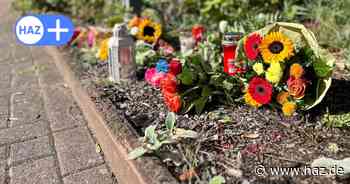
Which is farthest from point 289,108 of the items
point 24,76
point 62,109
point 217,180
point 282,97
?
point 24,76

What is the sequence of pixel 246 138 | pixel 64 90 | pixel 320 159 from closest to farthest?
pixel 320 159, pixel 246 138, pixel 64 90

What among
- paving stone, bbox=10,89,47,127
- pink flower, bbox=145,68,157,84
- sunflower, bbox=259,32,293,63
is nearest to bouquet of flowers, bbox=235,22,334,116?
sunflower, bbox=259,32,293,63

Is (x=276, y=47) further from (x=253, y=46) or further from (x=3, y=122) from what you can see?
(x=3, y=122)

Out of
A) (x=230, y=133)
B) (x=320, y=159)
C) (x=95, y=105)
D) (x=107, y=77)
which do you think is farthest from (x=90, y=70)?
(x=320, y=159)

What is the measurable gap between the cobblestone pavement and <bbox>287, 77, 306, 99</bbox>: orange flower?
854 millimetres

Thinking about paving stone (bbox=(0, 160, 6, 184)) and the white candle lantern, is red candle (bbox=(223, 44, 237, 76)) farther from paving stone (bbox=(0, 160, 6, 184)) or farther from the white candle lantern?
paving stone (bbox=(0, 160, 6, 184))

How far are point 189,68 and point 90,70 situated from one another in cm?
90

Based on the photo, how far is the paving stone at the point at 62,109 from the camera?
91.9 inches

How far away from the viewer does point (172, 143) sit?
162 cm

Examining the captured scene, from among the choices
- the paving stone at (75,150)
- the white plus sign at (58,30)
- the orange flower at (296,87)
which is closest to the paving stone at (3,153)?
the paving stone at (75,150)

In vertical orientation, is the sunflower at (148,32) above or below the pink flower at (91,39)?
above

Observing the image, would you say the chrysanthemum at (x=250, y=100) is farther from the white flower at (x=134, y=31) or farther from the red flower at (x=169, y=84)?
the white flower at (x=134, y=31)

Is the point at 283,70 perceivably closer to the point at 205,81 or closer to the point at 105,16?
the point at 205,81

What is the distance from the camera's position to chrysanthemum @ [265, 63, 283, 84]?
5.94 ft
